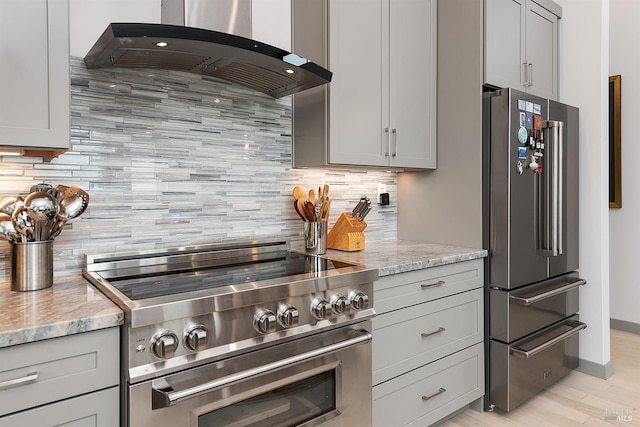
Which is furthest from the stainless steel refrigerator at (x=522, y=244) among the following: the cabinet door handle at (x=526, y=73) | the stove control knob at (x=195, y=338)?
the stove control knob at (x=195, y=338)

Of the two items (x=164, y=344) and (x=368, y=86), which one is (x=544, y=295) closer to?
(x=368, y=86)

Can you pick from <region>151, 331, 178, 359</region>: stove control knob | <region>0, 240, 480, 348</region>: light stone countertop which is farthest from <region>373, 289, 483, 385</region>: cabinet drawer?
<region>151, 331, 178, 359</region>: stove control knob

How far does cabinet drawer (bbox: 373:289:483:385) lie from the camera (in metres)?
1.87

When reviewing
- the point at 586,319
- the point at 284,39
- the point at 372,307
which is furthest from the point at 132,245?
the point at 586,319

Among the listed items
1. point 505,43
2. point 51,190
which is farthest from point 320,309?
point 505,43

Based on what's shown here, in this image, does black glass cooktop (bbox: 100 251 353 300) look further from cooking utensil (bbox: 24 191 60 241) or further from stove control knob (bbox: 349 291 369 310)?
cooking utensil (bbox: 24 191 60 241)

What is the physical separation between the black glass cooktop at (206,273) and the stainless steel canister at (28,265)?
227 mm

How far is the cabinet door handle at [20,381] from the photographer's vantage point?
39.7 inches

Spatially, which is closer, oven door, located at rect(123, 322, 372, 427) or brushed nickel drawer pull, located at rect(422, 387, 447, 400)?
oven door, located at rect(123, 322, 372, 427)

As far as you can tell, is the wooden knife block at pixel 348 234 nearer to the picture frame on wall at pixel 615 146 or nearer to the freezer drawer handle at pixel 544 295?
the freezer drawer handle at pixel 544 295

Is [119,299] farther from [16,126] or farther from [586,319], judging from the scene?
[586,319]

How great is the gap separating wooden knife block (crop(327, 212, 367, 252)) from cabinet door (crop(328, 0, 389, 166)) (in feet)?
1.05

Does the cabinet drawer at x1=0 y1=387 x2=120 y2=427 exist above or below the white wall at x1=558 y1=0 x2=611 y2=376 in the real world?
below

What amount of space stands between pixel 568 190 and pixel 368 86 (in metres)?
1.52
